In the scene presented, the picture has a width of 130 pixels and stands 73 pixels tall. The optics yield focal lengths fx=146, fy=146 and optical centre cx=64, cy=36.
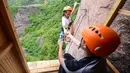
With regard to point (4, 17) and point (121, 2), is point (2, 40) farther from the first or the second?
point (121, 2)

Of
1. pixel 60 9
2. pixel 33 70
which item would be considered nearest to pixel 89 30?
pixel 33 70

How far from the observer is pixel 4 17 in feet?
6.21

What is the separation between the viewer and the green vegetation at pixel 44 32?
7118 mm

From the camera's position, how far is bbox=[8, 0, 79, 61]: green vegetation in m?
7.12

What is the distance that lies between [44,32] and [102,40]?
23.5 ft

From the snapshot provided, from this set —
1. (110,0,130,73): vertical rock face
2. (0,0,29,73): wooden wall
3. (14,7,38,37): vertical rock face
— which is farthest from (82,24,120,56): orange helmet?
(14,7,38,37): vertical rock face

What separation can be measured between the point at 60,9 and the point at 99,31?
28.3ft

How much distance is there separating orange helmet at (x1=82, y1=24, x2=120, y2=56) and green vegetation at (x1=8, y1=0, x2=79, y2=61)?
509 centimetres

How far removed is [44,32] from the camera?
8641 mm

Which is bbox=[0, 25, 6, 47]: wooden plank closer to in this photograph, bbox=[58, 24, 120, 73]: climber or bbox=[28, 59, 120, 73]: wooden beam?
bbox=[58, 24, 120, 73]: climber

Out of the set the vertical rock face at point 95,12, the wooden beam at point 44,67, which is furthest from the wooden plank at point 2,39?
the wooden beam at point 44,67

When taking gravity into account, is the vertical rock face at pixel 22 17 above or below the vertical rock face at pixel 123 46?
below

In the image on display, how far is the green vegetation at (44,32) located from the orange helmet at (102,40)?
5.09m

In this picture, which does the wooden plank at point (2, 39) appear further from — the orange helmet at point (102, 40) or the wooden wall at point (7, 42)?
the orange helmet at point (102, 40)
